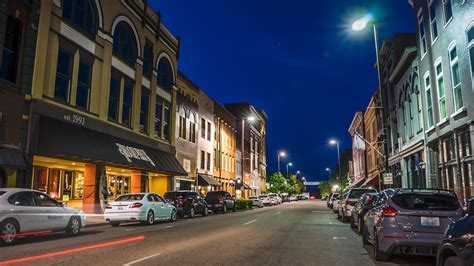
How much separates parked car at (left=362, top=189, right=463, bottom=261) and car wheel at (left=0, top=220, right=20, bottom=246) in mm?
9956

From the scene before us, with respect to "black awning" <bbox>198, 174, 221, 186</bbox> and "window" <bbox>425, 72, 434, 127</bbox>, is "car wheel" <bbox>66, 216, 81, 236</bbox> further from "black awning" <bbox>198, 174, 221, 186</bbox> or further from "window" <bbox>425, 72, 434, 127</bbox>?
"black awning" <bbox>198, 174, 221, 186</bbox>

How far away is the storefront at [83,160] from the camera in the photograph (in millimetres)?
20109

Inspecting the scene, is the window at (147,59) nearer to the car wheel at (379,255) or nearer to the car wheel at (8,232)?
the car wheel at (8,232)

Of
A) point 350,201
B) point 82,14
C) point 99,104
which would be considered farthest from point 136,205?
point 82,14

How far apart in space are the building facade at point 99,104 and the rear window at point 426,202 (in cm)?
1571

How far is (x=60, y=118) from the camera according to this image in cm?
2156

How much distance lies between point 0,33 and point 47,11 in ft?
10.8

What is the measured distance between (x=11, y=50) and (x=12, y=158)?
4953 mm

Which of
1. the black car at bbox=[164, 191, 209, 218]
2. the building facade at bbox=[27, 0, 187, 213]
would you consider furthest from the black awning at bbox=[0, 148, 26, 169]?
the black car at bbox=[164, 191, 209, 218]

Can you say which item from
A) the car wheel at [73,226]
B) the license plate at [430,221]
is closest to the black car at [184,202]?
the car wheel at [73,226]

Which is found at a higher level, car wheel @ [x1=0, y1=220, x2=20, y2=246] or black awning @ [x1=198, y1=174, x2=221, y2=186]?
black awning @ [x1=198, y1=174, x2=221, y2=186]

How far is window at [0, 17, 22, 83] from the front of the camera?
61.2ft

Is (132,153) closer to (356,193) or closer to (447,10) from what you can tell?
(356,193)

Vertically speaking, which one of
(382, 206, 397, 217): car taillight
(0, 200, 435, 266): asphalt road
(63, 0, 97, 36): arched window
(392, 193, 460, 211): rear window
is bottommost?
(0, 200, 435, 266): asphalt road
